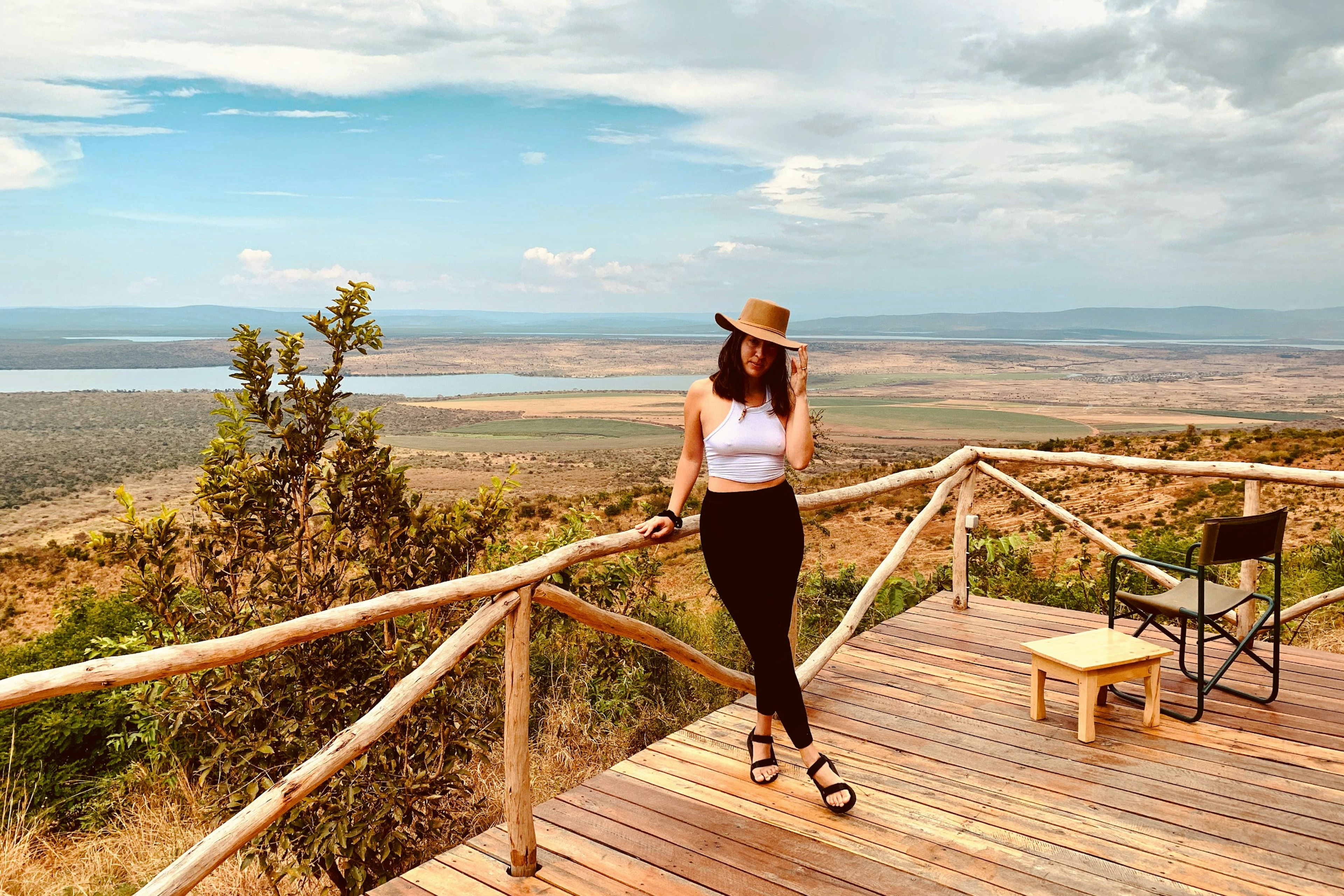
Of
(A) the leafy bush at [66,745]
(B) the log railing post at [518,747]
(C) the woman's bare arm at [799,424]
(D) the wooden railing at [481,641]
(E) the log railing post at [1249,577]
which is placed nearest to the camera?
(D) the wooden railing at [481,641]

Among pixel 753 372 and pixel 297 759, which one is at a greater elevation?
pixel 753 372

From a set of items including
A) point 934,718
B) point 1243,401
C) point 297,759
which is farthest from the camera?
point 1243,401

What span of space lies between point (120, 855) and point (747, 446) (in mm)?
4590

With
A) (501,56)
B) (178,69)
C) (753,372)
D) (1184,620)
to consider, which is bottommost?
(1184,620)

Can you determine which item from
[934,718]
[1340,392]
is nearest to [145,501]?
[934,718]

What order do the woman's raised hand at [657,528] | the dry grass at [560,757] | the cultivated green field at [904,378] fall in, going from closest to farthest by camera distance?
1. the woman's raised hand at [657,528]
2. the dry grass at [560,757]
3. the cultivated green field at [904,378]

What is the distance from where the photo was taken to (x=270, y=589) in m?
3.77

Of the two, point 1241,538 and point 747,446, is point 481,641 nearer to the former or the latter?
point 747,446

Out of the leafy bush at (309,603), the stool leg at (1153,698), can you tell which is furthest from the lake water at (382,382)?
the stool leg at (1153,698)

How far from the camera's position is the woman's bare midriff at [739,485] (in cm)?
297

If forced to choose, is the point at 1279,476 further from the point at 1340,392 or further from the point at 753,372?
the point at 1340,392

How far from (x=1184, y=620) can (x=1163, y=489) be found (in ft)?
65.5

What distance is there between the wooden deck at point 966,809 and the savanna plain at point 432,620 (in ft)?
3.43

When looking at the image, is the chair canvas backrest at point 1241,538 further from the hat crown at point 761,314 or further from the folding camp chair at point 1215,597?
the hat crown at point 761,314
